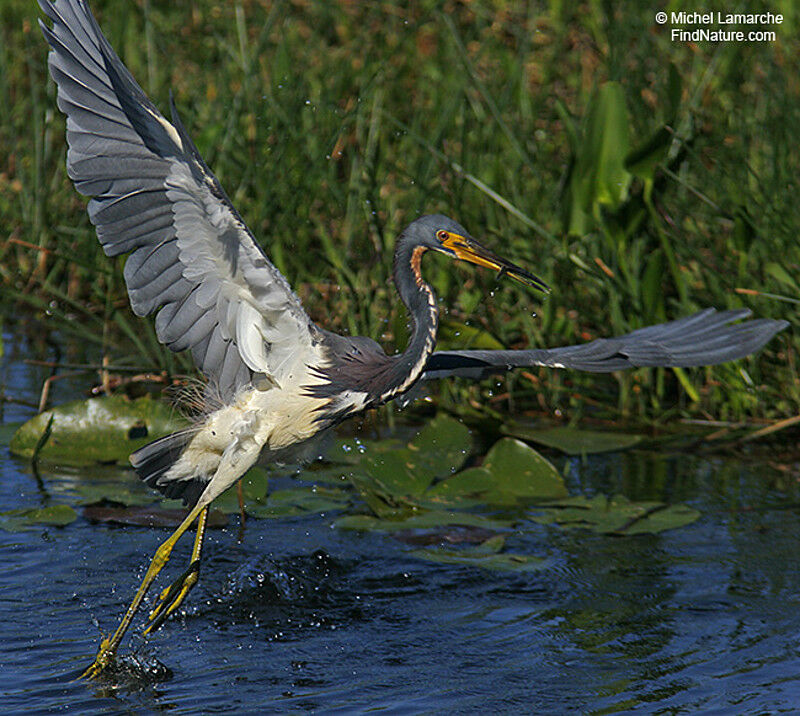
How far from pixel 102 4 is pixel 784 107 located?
467 cm

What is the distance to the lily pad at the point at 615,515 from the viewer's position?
4.60m

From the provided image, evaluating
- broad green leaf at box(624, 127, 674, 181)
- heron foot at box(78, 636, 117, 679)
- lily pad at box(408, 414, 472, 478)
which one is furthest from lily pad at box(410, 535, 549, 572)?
broad green leaf at box(624, 127, 674, 181)

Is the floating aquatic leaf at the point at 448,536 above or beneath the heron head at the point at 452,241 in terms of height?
beneath

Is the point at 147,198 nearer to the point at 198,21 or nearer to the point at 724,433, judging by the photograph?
the point at 724,433

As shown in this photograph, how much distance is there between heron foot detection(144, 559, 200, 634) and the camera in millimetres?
3846

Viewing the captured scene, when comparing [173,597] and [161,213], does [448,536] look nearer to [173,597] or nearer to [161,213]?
[173,597]

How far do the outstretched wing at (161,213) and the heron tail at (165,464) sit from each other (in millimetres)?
354

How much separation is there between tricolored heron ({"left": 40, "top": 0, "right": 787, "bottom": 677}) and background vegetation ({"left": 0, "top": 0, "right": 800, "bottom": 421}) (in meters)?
0.96

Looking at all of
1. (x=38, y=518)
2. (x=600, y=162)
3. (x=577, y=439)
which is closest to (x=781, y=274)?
(x=600, y=162)

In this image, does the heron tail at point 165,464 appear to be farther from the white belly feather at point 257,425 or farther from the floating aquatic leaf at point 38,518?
the floating aquatic leaf at point 38,518

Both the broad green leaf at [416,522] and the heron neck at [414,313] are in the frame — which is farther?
the broad green leaf at [416,522]

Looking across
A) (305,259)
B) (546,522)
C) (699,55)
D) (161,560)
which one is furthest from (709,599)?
(699,55)

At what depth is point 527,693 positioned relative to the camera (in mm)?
3457

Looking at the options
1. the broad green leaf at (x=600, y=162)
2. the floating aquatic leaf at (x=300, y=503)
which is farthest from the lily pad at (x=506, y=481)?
the broad green leaf at (x=600, y=162)
